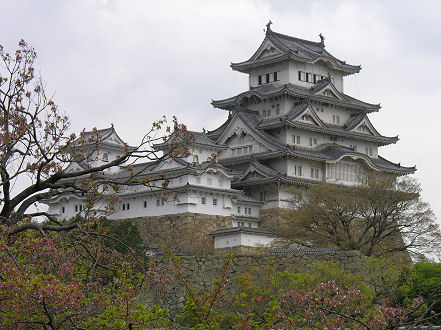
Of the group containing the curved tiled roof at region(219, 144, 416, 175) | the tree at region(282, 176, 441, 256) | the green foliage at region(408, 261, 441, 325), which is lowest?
the green foliage at region(408, 261, 441, 325)

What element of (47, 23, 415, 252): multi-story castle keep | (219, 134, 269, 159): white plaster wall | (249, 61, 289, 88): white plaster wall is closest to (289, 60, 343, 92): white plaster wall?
(47, 23, 415, 252): multi-story castle keep

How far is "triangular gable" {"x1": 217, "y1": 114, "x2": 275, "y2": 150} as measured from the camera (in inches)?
2453

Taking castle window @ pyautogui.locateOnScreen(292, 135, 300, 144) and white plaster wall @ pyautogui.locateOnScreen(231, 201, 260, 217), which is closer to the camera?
white plaster wall @ pyautogui.locateOnScreen(231, 201, 260, 217)

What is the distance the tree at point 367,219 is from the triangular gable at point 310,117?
13.0 metres

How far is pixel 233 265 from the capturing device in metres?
36.8

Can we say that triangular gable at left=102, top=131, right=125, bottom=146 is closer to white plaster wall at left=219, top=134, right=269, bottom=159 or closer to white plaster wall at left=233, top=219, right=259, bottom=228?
white plaster wall at left=219, top=134, right=269, bottom=159

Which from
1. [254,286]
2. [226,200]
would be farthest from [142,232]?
[254,286]

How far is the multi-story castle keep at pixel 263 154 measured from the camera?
5606 cm

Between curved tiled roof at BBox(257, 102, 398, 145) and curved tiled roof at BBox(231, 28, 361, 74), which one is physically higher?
curved tiled roof at BBox(231, 28, 361, 74)

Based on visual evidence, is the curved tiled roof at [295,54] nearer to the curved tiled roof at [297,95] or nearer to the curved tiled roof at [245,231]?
the curved tiled roof at [297,95]

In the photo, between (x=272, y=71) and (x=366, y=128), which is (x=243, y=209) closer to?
(x=272, y=71)

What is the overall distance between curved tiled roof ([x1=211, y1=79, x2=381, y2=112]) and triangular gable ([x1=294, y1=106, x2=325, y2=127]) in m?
1.08

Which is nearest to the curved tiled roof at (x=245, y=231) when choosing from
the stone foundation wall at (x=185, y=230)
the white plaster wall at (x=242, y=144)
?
the stone foundation wall at (x=185, y=230)

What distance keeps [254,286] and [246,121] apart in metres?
31.5
